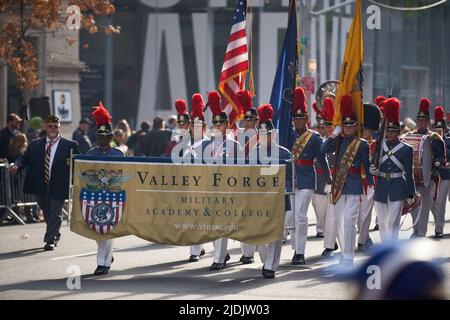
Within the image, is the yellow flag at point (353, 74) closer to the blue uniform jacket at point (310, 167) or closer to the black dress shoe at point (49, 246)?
the blue uniform jacket at point (310, 167)

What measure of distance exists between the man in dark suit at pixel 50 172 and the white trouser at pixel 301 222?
3266 mm

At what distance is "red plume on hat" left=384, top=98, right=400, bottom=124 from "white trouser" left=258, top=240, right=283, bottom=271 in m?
2.64

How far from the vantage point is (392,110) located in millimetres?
13961

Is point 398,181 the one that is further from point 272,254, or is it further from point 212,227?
point 212,227

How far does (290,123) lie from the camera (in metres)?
14.1

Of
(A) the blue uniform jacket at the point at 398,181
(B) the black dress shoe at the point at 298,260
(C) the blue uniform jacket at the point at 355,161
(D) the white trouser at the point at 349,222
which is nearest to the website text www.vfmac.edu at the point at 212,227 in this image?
(D) the white trouser at the point at 349,222

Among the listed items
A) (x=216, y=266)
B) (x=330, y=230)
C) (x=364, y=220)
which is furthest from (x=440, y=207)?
(x=216, y=266)

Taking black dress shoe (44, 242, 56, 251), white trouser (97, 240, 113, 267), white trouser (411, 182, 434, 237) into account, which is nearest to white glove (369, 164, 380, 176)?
white trouser (97, 240, 113, 267)

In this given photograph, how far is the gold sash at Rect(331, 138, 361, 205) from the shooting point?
13180mm

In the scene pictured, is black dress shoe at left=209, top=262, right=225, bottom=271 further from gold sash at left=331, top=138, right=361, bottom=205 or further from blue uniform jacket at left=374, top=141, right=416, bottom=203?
blue uniform jacket at left=374, top=141, right=416, bottom=203

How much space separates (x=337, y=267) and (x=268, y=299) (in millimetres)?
2888

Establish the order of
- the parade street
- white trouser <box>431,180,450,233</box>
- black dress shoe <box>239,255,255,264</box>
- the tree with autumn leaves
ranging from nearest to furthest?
the parade street
black dress shoe <box>239,255,255,264</box>
white trouser <box>431,180,450,233</box>
the tree with autumn leaves

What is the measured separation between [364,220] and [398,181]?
1.83 metres
